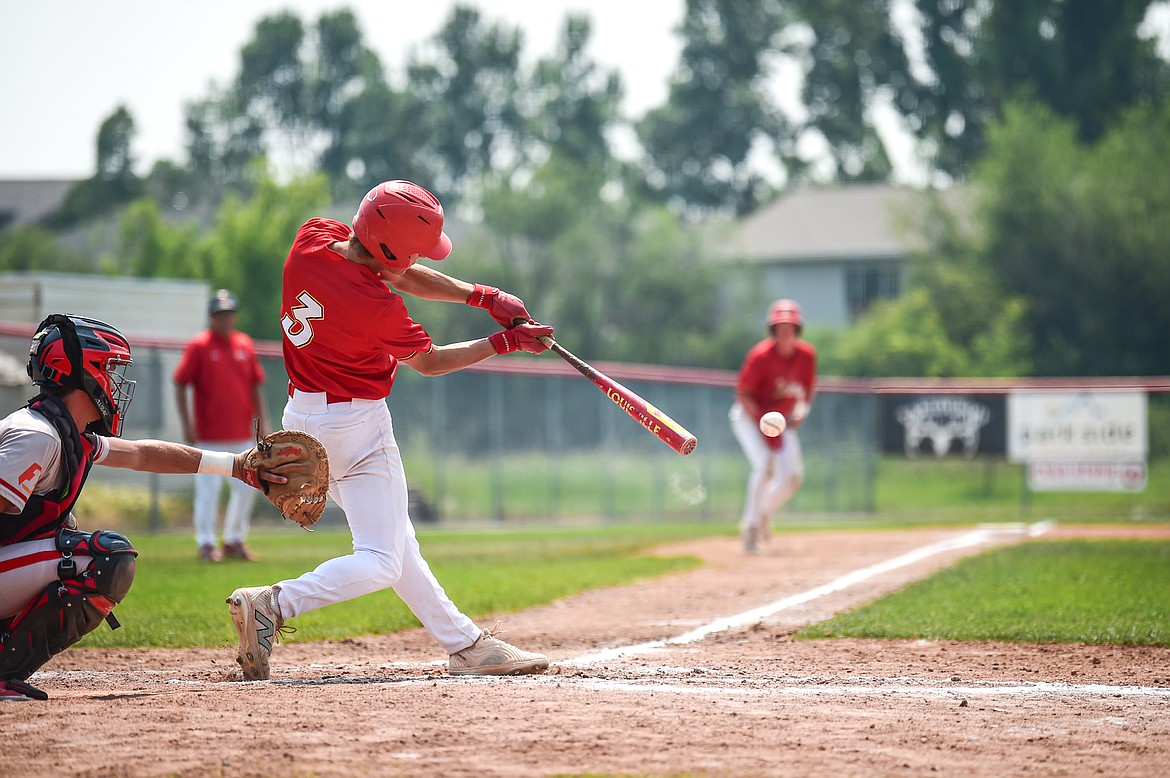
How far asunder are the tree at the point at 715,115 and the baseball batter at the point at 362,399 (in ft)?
195

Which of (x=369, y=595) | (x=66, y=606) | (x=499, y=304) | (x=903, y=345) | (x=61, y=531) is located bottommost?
(x=369, y=595)

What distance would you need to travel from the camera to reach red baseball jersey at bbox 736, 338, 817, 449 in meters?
12.1

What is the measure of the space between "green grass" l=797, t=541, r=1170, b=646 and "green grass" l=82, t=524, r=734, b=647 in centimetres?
235

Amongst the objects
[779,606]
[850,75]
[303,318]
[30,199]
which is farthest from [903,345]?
[30,199]

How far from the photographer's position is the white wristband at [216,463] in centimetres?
493

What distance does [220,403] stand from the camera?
11234 mm

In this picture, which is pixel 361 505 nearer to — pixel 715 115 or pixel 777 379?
pixel 777 379

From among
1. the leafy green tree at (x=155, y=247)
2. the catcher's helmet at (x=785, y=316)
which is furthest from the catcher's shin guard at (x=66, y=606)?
the leafy green tree at (x=155, y=247)

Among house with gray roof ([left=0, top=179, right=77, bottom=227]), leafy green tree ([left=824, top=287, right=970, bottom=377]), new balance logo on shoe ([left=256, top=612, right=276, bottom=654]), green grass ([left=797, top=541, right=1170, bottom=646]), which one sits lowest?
green grass ([left=797, top=541, right=1170, bottom=646])

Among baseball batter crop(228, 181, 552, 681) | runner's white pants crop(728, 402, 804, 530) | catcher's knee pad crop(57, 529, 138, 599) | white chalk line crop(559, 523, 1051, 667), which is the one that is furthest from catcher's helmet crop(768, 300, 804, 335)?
catcher's knee pad crop(57, 529, 138, 599)

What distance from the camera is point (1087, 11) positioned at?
50.6 meters

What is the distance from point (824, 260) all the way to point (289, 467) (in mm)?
45696

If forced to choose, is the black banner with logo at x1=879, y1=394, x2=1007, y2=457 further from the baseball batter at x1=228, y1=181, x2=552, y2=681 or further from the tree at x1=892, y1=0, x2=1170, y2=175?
the tree at x1=892, y1=0, x2=1170, y2=175

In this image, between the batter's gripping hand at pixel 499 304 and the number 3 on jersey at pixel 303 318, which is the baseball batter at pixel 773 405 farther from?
the number 3 on jersey at pixel 303 318
